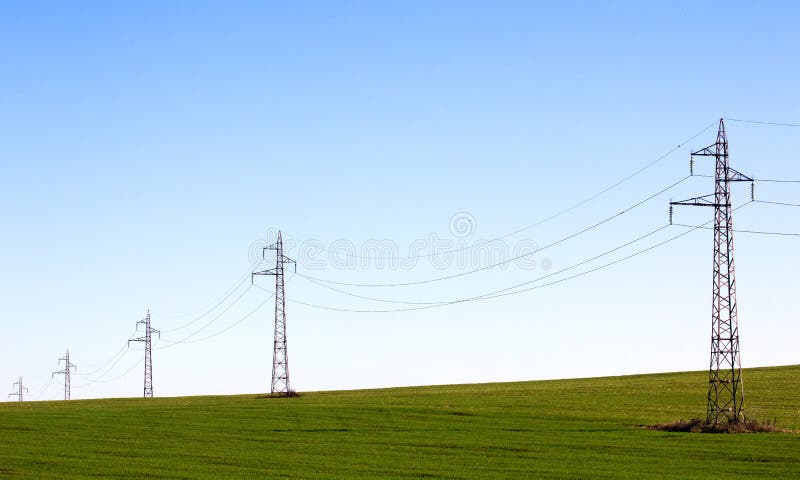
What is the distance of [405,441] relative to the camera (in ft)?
185

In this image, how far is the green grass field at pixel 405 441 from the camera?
4284 cm

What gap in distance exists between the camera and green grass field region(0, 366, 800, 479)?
42844mm

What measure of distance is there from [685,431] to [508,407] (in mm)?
20811

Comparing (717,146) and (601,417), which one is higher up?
(717,146)

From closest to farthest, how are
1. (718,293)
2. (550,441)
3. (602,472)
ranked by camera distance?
(602,472) < (550,441) < (718,293)

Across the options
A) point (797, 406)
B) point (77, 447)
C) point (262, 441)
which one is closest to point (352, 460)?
point (262, 441)

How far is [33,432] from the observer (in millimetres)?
62562

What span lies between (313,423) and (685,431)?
24.1 m

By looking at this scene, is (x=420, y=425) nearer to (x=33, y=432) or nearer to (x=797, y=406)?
(x=33, y=432)

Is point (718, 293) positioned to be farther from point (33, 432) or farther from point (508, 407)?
point (33, 432)

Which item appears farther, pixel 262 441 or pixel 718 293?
pixel 718 293

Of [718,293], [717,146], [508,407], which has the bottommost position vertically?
[508,407]

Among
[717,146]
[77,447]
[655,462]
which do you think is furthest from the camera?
[717,146]

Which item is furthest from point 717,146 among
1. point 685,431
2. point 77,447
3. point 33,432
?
point 33,432
